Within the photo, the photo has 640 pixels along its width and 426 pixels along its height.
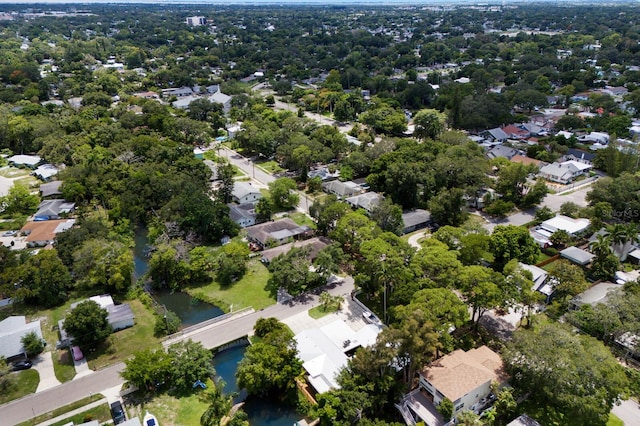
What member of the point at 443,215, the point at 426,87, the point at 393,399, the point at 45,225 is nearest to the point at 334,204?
the point at 443,215

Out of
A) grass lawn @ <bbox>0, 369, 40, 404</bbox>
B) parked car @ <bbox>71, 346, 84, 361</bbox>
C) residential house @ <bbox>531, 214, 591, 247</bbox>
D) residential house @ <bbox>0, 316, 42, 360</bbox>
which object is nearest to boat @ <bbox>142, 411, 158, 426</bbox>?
parked car @ <bbox>71, 346, 84, 361</bbox>

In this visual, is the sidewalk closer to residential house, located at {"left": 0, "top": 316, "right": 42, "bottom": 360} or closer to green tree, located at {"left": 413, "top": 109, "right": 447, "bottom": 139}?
residential house, located at {"left": 0, "top": 316, "right": 42, "bottom": 360}

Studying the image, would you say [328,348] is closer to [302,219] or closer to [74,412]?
[74,412]

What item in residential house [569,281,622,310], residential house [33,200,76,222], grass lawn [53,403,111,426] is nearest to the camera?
grass lawn [53,403,111,426]

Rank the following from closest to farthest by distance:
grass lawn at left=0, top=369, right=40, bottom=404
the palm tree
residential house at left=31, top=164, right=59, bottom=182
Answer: grass lawn at left=0, top=369, right=40, bottom=404 < the palm tree < residential house at left=31, top=164, right=59, bottom=182

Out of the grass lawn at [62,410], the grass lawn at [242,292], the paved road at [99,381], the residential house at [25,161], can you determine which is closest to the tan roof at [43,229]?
the grass lawn at [242,292]

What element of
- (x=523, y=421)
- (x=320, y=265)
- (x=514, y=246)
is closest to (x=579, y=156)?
(x=514, y=246)
